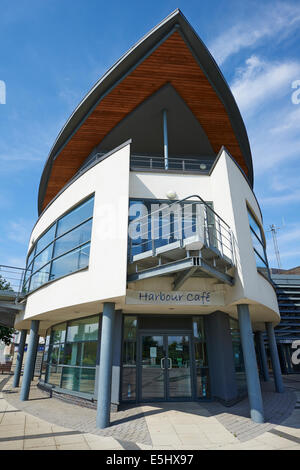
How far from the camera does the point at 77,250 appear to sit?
9.17m

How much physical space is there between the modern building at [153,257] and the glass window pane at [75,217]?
7cm

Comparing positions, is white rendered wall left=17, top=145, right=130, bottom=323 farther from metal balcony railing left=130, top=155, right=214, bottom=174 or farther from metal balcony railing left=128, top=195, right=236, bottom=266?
metal balcony railing left=130, top=155, right=214, bottom=174

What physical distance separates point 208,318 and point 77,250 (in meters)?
5.30

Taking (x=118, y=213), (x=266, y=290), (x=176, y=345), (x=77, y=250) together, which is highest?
(x=118, y=213)

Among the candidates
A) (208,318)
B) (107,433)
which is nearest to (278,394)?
(208,318)

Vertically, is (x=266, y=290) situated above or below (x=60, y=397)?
above

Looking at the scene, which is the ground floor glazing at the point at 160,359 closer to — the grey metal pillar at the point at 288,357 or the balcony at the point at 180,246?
the balcony at the point at 180,246

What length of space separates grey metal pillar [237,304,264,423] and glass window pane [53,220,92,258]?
536 centimetres

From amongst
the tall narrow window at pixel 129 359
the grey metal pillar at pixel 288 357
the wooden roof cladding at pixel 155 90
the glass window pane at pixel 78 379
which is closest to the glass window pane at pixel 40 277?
the glass window pane at pixel 78 379

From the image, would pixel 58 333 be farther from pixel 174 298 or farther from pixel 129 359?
pixel 174 298

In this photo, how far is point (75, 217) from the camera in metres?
10.0

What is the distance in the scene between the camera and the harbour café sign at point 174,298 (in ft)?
26.5
